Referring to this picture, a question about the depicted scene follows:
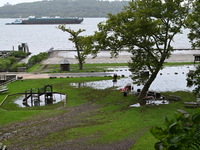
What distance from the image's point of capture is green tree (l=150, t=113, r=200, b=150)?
491 centimetres

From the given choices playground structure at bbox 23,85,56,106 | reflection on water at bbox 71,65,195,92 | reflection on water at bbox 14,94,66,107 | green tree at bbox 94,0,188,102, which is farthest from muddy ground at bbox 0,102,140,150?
reflection on water at bbox 71,65,195,92

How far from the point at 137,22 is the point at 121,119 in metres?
9.66

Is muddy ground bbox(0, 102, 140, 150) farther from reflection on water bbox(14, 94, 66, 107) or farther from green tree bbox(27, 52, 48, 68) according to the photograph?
green tree bbox(27, 52, 48, 68)

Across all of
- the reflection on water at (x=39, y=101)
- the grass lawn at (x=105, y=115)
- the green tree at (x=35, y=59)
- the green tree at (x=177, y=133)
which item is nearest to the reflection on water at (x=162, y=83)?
→ the grass lawn at (x=105, y=115)

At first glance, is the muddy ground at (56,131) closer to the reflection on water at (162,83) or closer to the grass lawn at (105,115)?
the grass lawn at (105,115)

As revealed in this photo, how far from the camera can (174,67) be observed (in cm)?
5459

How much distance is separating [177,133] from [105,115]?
838 inches

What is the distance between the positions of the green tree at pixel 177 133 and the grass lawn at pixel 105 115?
10.7m

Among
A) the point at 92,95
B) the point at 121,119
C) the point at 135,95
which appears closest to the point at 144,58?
the point at 135,95

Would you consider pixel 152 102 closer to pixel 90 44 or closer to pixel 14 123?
pixel 90 44

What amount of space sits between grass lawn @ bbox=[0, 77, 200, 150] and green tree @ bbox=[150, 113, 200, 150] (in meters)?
10.7

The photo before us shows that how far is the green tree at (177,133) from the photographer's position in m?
4.91

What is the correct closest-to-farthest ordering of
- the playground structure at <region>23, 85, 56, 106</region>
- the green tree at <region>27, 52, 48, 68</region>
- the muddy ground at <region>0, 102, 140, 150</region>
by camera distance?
the muddy ground at <region>0, 102, 140, 150</region> < the playground structure at <region>23, 85, 56, 106</region> < the green tree at <region>27, 52, 48, 68</region>

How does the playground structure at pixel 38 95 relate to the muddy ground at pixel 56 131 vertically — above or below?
above
